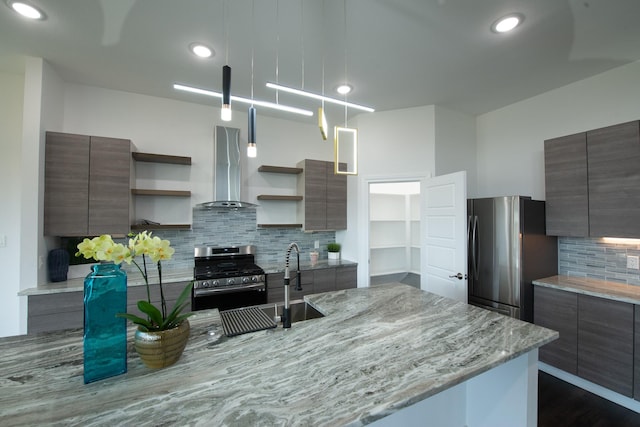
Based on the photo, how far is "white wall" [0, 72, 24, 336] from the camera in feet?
8.88

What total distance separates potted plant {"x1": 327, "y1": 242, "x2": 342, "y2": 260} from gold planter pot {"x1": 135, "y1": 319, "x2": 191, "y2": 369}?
9.96 ft

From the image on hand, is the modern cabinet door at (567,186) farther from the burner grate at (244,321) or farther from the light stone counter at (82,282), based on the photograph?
the light stone counter at (82,282)

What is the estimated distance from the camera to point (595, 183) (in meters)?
2.51

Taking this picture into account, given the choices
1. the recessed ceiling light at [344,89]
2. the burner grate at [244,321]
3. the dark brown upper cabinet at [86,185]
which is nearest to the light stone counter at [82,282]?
the dark brown upper cabinet at [86,185]

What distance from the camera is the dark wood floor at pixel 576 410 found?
2.05 meters

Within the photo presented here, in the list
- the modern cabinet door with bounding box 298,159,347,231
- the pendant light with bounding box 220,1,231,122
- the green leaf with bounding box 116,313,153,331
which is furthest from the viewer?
the modern cabinet door with bounding box 298,159,347,231

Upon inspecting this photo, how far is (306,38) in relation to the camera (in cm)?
226

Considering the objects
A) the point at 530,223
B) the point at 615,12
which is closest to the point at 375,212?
the point at 530,223

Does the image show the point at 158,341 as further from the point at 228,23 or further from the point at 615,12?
the point at 615,12

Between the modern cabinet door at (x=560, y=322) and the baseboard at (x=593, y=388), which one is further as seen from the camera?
the modern cabinet door at (x=560, y=322)

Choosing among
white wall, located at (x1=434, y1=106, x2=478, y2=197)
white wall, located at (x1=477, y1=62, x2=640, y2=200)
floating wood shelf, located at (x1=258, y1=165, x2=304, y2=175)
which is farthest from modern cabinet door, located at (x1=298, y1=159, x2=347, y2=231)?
white wall, located at (x1=477, y1=62, x2=640, y2=200)

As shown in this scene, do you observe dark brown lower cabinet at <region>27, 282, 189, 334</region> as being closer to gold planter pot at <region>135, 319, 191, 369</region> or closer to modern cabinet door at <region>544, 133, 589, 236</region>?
gold planter pot at <region>135, 319, 191, 369</region>

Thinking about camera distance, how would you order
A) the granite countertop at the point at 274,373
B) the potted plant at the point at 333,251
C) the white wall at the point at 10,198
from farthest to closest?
1. the potted plant at the point at 333,251
2. the white wall at the point at 10,198
3. the granite countertop at the point at 274,373

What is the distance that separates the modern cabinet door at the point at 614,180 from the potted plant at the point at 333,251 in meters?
2.81
